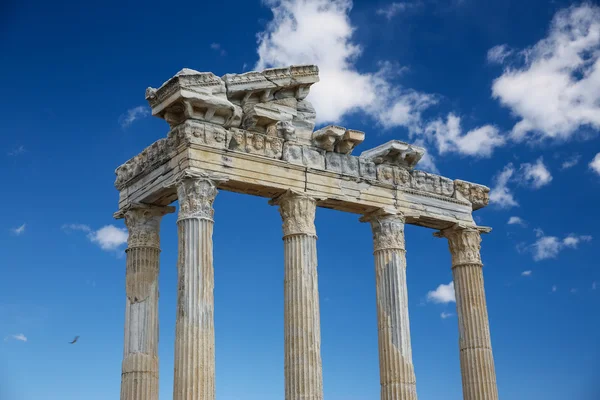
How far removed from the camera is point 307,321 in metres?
28.8

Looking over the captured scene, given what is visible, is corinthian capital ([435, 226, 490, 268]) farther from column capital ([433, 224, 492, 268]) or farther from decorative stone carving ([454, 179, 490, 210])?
decorative stone carving ([454, 179, 490, 210])

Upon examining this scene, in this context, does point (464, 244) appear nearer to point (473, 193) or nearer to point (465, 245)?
point (465, 245)

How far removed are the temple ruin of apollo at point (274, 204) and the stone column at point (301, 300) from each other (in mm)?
35

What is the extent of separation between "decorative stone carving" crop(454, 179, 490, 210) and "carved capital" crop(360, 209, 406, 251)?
3485 mm

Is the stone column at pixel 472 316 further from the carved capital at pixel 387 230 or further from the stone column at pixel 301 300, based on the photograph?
the stone column at pixel 301 300

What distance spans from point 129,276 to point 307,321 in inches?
245

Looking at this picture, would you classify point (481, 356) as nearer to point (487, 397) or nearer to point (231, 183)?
point (487, 397)

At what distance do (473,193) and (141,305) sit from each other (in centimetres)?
1343

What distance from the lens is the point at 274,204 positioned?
30391mm

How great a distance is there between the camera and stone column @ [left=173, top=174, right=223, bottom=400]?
26031mm

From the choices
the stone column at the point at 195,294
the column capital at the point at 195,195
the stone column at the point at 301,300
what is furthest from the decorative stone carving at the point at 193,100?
the stone column at the point at 301,300

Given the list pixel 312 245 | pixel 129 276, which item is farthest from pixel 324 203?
pixel 129 276

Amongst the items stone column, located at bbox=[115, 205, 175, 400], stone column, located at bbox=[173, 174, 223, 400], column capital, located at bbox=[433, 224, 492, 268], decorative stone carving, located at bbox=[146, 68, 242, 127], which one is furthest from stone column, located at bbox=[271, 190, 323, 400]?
column capital, located at bbox=[433, 224, 492, 268]

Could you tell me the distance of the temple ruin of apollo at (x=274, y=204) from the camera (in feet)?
89.8
